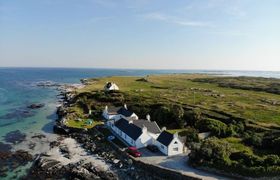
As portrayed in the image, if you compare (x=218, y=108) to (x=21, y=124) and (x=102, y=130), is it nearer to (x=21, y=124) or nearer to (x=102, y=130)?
(x=102, y=130)

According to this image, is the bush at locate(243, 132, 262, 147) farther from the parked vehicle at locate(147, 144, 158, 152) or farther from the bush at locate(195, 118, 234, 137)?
the parked vehicle at locate(147, 144, 158, 152)

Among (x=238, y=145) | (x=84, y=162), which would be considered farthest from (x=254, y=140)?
(x=84, y=162)

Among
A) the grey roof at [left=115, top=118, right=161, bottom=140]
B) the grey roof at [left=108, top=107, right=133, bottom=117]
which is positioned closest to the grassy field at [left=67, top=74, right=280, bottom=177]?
the grey roof at [left=115, top=118, right=161, bottom=140]

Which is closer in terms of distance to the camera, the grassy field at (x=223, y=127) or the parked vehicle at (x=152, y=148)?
the grassy field at (x=223, y=127)

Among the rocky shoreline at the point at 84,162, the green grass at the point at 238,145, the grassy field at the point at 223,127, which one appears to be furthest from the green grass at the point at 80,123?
the green grass at the point at 238,145

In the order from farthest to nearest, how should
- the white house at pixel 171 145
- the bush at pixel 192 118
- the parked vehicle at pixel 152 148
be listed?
the bush at pixel 192 118 → the parked vehicle at pixel 152 148 → the white house at pixel 171 145

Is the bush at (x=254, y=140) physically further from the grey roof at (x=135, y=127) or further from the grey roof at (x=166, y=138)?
the grey roof at (x=135, y=127)

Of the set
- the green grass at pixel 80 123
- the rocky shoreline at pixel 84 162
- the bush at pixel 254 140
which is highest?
the bush at pixel 254 140
